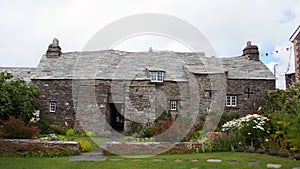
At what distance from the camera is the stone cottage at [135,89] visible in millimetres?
18859

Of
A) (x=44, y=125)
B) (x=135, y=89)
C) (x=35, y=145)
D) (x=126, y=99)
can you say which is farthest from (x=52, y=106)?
(x=35, y=145)

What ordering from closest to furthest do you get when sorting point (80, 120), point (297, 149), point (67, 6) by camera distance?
point (297, 149) → point (67, 6) → point (80, 120)

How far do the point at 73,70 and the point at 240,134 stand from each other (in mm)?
13339

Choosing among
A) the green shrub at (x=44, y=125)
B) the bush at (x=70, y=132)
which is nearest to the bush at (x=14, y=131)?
the bush at (x=70, y=132)

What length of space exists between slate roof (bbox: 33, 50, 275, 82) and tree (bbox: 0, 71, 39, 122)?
2.53 metres

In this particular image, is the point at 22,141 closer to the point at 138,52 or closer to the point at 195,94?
the point at 195,94

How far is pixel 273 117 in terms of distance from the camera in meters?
11.3

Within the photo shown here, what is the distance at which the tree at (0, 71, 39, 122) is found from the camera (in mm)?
15398

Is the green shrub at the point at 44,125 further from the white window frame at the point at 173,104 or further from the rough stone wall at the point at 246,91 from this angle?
the rough stone wall at the point at 246,91

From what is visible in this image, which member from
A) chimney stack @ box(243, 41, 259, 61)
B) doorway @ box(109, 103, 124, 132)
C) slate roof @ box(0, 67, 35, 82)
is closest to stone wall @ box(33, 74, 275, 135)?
doorway @ box(109, 103, 124, 132)

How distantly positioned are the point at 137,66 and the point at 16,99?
8.26 metres

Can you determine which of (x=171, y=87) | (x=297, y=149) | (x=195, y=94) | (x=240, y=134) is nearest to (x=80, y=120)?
(x=171, y=87)

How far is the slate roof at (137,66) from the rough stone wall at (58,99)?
0.48 meters

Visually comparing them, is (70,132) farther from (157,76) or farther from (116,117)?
(157,76)
